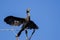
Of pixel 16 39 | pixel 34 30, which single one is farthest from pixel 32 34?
pixel 16 39

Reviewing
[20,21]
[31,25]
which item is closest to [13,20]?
[20,21]

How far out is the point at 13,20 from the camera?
69.9 ft

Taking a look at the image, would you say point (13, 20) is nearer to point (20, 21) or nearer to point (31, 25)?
point (20, 21)

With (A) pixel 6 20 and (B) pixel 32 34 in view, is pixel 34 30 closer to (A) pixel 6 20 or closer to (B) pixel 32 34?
(B) pixel 32 34

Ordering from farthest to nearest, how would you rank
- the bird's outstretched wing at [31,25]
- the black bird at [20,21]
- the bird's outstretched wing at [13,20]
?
1. the bird's outstretched wing at [31,25]
2. the bird's outstretched wing at [13,20]
3. the black bird at [20,21]

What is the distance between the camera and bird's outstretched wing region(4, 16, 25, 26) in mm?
20875

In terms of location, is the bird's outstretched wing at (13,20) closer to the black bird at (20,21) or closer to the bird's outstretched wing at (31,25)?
the black bird at (20,21)

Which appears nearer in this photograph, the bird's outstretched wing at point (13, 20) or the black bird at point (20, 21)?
the black bird at point (20, 21)

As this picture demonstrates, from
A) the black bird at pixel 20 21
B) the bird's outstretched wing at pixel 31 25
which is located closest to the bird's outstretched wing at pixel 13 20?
the black bird at pixel 20 21

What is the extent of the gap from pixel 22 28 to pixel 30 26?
958mm

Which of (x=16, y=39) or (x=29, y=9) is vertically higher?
(x=29, y=9)

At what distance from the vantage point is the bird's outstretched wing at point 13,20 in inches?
822

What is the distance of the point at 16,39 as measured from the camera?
20.8 metres

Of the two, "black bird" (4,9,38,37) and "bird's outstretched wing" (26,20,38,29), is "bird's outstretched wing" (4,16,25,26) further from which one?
"bird's outstretched wing" (26,20,38,29)
